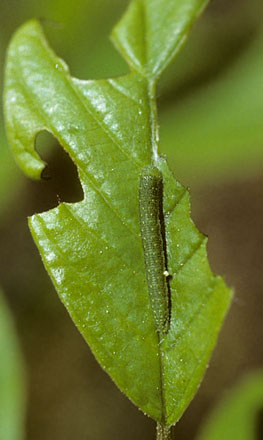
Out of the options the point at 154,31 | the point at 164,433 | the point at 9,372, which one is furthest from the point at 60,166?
the point at 164,433

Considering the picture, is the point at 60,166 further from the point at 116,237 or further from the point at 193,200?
the point at 116,237

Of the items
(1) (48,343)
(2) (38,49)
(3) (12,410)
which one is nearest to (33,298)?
(1) (48,343)

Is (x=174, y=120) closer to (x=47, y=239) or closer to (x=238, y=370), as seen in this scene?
(x=238, y=370)

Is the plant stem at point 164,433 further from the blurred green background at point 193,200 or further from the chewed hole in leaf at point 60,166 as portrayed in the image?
the blurred green background at point 193,200

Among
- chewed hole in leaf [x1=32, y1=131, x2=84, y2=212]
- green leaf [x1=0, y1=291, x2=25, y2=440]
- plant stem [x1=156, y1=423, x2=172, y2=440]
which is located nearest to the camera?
plant stem [x1=156, y1=423, x2=172, y2=440]

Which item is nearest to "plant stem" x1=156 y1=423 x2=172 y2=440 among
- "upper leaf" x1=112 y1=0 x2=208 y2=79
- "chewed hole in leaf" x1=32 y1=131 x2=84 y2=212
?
"upper leaf" x1=112 y1=0 x2=208 y2=79

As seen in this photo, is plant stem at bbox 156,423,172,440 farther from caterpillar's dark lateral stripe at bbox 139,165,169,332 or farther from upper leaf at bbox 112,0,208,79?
upper leaf at bbox 112,0,208,79
